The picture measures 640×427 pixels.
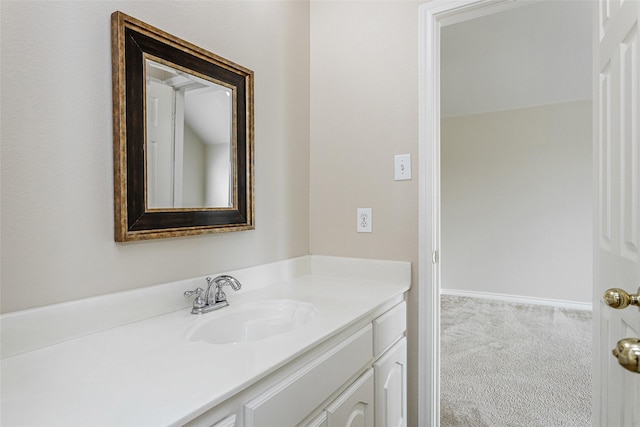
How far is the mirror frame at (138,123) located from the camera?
1.04m

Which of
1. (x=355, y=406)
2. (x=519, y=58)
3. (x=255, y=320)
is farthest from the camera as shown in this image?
(x=519, y=58)

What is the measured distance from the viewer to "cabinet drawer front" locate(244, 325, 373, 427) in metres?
0.80

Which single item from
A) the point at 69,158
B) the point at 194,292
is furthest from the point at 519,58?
the point at 69,158

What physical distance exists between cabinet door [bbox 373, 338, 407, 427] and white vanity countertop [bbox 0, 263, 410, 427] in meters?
0.37

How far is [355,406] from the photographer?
1191 mm

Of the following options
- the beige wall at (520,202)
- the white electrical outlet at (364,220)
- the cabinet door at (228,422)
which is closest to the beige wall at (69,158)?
the cabinet door at (228,422)

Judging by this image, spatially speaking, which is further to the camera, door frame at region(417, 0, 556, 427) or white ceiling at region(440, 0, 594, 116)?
white ceiling at region(440, 0, 594, 116)

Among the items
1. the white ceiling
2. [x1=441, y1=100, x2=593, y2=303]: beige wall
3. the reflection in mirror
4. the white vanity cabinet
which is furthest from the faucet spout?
[x1=441, y1=100, x2=593, y2=303]: beige wall

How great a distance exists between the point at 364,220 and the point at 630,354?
1.20 meters

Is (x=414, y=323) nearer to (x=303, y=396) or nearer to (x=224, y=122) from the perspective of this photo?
(x=303, y=396)

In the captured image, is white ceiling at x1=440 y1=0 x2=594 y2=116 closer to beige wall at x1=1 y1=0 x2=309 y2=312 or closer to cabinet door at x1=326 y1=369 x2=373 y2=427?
beige wall at x1=1 y1=0 x2=309 y2=312

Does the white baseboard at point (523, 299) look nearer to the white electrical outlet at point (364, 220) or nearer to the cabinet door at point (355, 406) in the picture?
the white electrical outlet at point (364, 220)

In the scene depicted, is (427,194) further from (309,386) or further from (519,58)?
(519,58)

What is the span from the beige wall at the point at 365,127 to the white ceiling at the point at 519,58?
1211 mm
